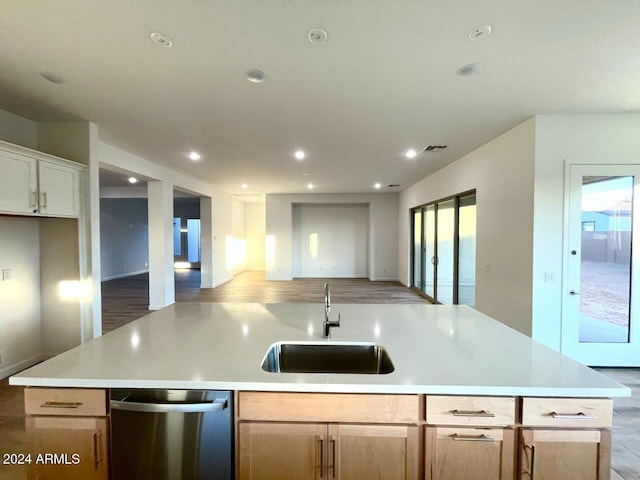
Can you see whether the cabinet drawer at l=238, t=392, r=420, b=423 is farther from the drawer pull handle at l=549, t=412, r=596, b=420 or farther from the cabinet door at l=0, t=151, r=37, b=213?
the cabinet door at l=0, t=151, r=37, b=213

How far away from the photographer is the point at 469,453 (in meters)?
1.14

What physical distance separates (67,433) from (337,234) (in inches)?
349

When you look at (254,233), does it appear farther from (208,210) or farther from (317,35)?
(317,35)

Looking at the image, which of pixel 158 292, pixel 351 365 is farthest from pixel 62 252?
pixel 351 365

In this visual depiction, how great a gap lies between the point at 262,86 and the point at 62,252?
3.05 meters

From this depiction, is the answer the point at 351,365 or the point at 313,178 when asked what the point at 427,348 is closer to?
the point at 351,365

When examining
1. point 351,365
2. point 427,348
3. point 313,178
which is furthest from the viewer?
point 313,178

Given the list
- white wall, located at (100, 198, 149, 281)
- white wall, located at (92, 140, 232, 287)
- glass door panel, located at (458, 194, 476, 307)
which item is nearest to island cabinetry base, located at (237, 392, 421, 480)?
glass door panel, located at (458, 194, 476, 307)

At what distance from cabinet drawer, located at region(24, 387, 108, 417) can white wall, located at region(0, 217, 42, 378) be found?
2.87 meters

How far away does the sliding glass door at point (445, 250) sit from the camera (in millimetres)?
4863

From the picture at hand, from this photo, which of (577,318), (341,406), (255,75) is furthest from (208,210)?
(577,318)

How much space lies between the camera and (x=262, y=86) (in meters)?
2.48

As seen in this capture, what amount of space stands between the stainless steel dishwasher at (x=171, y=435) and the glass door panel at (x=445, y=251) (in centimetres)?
508

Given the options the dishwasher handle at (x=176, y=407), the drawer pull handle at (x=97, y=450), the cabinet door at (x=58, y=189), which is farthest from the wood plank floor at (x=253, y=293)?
the dishwasher handle at (x=176, y=407)
